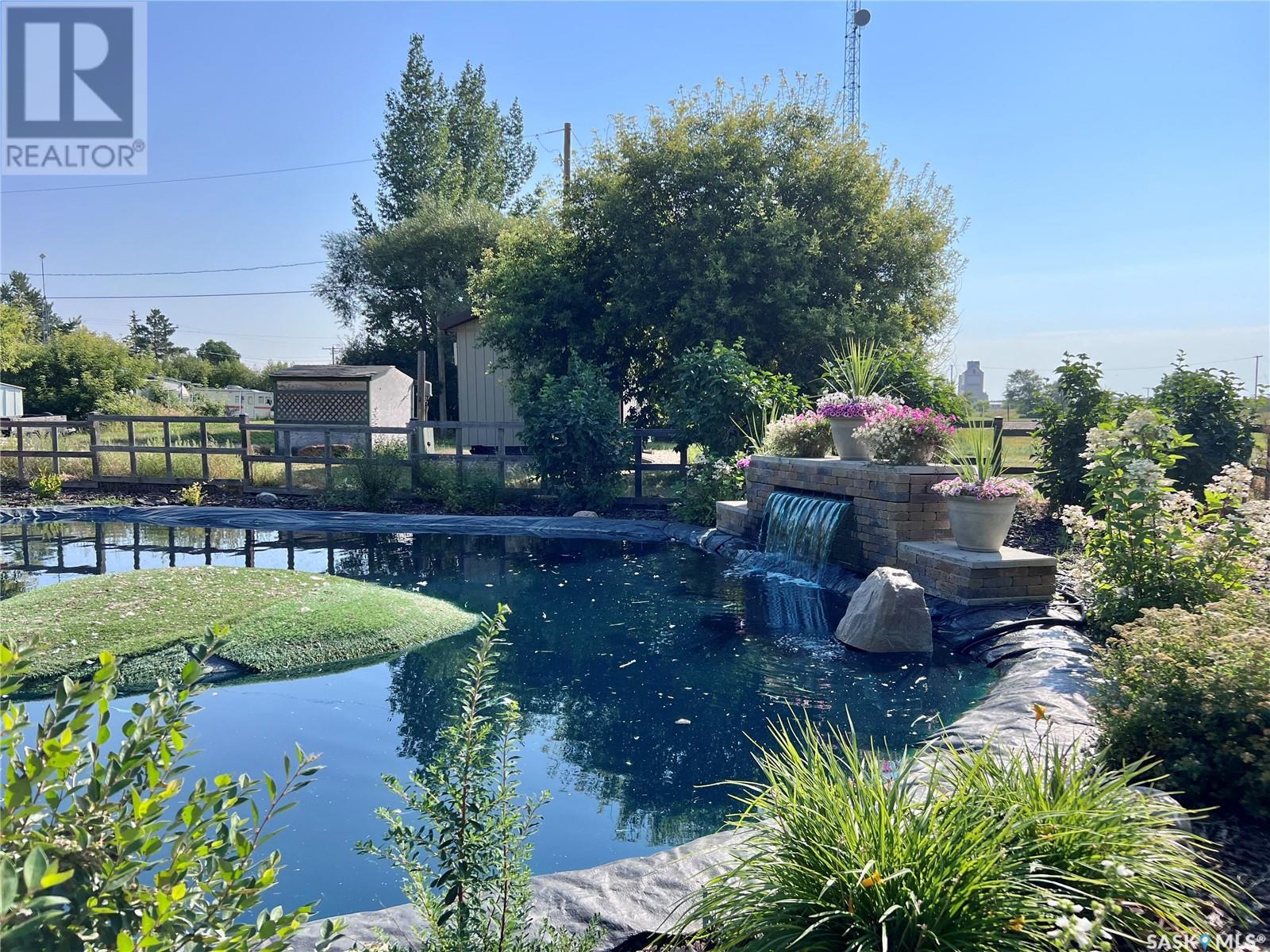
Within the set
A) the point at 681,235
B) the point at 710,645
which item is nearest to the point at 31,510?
the point at 681,235

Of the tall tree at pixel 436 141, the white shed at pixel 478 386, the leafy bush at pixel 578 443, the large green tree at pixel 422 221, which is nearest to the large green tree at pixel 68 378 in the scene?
the large green tree at pixel 422 221

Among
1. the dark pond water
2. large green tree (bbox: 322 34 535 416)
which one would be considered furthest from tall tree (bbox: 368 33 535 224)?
the dark pond water

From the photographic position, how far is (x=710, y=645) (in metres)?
6.41

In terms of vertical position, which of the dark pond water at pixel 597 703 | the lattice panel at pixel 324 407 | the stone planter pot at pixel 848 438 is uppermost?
the lattice panel at pixel 324 407

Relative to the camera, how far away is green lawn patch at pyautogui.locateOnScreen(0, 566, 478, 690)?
571 cm

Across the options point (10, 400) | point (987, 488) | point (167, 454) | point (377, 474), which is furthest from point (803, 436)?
point (10, 400)

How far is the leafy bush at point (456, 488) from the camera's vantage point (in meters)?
13.1

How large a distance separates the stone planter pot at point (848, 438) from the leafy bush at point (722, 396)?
2299 millimetres

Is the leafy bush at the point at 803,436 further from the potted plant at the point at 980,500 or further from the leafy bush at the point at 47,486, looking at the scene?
the leafy bush at the point at 47,486

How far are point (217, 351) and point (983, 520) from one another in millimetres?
60307

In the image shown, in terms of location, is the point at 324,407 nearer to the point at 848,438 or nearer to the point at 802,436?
the point at 802,436

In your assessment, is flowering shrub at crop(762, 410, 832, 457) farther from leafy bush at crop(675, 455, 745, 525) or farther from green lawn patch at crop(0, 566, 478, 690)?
green lawn patch at crop(0, 566, 478, 690)

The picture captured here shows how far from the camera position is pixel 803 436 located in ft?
33.4

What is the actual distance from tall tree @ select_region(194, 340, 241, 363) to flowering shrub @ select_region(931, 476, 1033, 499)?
57.1 metres
